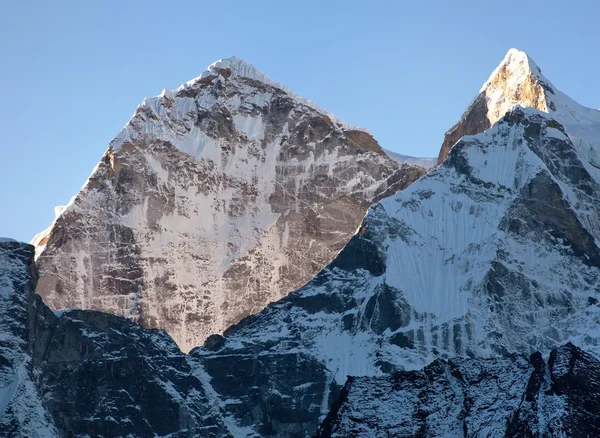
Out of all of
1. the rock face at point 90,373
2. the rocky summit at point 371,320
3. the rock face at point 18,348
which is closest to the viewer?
the rock face at point 18,348

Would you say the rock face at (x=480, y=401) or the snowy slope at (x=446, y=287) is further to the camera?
the snowy slope at (x=446, y=287)

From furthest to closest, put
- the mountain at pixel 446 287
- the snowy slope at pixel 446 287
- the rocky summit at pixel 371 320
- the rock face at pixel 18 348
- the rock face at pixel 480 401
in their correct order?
the snowy slope at pixel 446 287 < the mountain at pixel 446 287 < the rocky summit at pixel 371 320 < the rock face at pixel 18 348 < the rock face at pixel 480 401

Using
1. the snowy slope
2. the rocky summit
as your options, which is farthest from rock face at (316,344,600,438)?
the snowy slope

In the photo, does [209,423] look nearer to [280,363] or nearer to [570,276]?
[280,363]

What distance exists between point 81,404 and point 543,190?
149ft

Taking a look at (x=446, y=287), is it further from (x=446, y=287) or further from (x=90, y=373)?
(x=90, y=373)

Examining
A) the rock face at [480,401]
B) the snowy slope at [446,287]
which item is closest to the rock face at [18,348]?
the snowy slope at [446,287]

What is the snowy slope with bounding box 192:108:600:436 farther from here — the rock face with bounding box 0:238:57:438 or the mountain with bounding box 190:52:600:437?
the rock face with bounding box 0:238:57:438

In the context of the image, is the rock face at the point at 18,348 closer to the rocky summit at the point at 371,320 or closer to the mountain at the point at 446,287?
the rocky summit at the point at 371,320

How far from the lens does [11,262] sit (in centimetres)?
17025

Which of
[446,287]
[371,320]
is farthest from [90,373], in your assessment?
[446,287]

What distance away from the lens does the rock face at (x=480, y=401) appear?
91500 mm

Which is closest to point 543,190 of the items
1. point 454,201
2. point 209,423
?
point 454,201

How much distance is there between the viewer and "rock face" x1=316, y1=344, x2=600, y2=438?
91.5 meters
